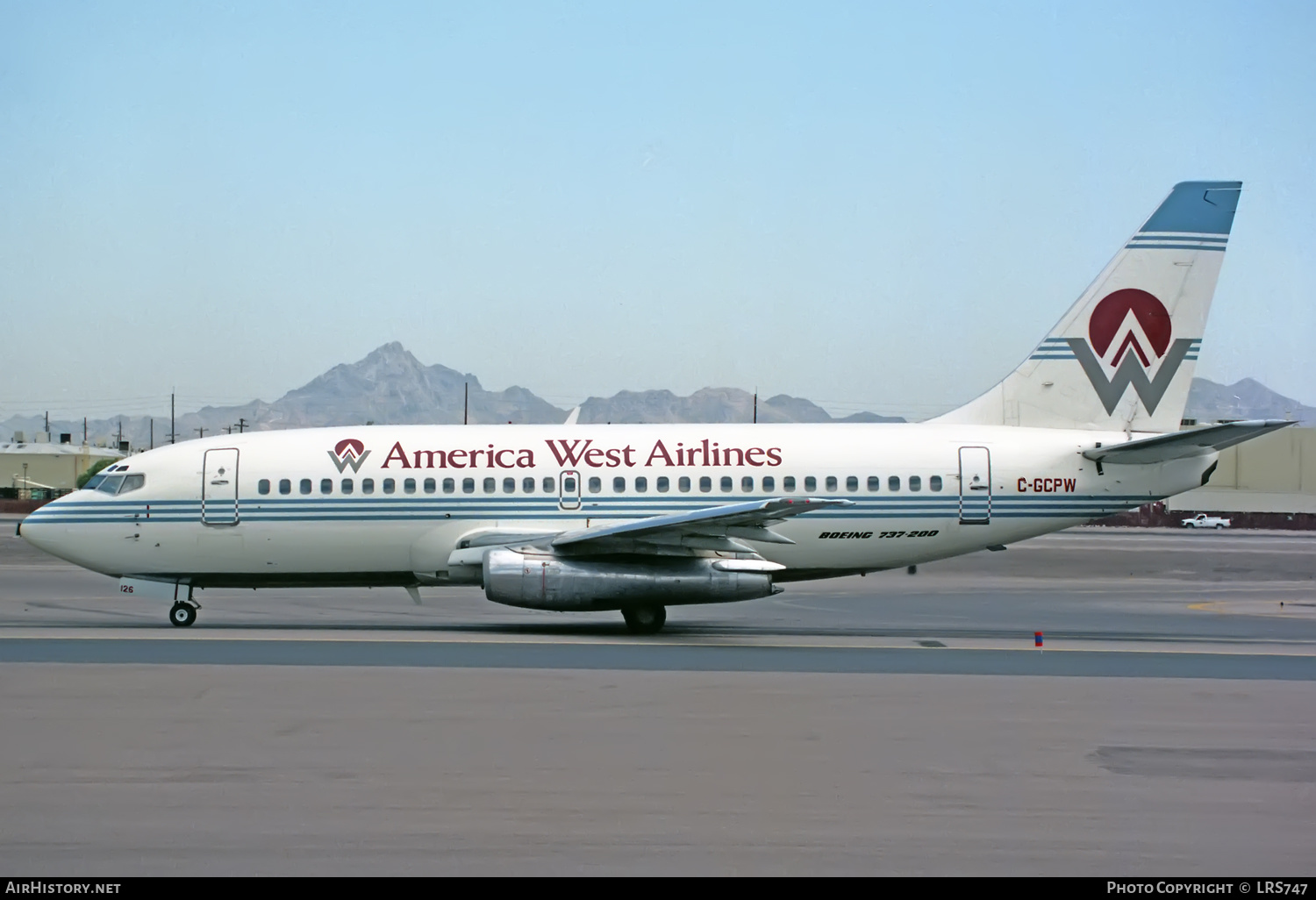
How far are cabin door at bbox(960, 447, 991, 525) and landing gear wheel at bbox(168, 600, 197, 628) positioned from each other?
12.5 meters

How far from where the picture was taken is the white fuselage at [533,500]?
867 inches

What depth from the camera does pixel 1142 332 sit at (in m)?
23.2

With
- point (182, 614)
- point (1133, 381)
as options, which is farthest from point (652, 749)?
point (1133, 381)

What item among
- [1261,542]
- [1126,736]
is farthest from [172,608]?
[1261,542]

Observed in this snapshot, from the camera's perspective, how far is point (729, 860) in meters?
7.84

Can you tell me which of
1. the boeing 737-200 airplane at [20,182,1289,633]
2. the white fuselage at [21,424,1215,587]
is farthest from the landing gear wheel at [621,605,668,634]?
the white fuselage at [21,424,1215,587]

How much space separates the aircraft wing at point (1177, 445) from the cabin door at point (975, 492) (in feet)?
5.62

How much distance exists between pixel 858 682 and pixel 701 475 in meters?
7.89

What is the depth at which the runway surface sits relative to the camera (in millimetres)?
8062

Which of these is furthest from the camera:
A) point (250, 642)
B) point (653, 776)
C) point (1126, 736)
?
point (250, 642)

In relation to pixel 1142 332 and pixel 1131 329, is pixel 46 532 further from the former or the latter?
pixel 1142 332

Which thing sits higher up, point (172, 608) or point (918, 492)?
point (918, 492)

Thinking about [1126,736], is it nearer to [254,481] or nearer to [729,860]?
[729,860]

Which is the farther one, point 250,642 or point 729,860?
point 250,642
